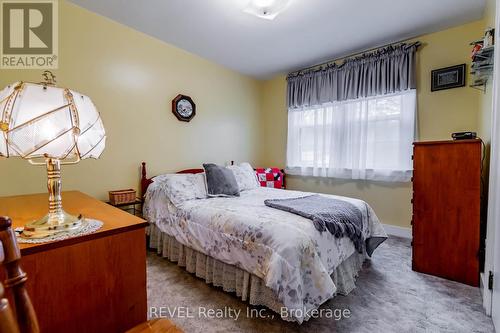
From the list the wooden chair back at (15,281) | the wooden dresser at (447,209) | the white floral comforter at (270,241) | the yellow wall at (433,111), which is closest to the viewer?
the wooden chair back at (15,281)

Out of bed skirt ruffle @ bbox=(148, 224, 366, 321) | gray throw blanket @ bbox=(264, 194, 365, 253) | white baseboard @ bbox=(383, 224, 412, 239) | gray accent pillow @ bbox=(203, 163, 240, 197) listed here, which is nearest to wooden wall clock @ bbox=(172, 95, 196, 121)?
gray accent pillow @ bbox=(203, 163, 240, 197)

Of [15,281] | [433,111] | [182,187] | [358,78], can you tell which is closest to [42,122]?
[15,281]

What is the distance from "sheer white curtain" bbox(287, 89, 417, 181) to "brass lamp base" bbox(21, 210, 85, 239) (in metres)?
3.32

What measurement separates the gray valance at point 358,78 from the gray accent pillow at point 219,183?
1.97 m

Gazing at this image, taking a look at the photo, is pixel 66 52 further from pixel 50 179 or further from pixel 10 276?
pixel 10 276

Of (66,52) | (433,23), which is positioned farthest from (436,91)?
(66,52)

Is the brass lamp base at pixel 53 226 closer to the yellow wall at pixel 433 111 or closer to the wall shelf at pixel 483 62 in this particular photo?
the wall shelf at pixel 483 62

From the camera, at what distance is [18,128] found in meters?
0.77

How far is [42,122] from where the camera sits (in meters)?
0.80

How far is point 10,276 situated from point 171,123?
283 centimetres

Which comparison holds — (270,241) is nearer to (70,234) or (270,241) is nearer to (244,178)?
(70,234)

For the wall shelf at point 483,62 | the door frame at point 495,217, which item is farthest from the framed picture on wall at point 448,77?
the door frame at point 495,217

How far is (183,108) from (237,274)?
2377 mm

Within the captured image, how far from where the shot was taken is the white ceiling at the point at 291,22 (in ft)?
7.63
